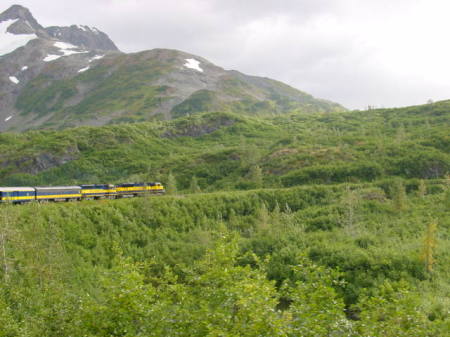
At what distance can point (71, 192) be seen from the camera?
56.3 m

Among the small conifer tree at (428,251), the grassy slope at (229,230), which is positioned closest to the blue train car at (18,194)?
the grassy slope at (229,230)

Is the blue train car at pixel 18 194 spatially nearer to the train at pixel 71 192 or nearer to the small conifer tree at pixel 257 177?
the train at pixel 71 192

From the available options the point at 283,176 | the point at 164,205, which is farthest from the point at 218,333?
the point at 283,176

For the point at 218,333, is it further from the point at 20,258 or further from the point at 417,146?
the point at 417,146

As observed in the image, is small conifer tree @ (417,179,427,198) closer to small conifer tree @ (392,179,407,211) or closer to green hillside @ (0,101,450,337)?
green hillside @ (0,101,450,337)

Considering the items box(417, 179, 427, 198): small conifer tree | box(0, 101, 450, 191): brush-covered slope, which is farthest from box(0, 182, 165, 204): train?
box(417, 179, 427, 198): small conifer tree

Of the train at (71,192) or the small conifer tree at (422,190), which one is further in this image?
the small conifer tree at (422,190)

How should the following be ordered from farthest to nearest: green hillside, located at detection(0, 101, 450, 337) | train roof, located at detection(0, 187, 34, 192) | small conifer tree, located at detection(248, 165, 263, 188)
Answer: small conifer tree, located at detection(248, 165, 263, 188), train roof, located at detection(0, 187, 34, 192), green hillside, located at detection(0, 101, 450, 337)

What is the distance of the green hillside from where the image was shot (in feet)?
53.6

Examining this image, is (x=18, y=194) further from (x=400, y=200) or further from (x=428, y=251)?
(x=400, y=200)

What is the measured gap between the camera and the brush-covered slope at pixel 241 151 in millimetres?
89250

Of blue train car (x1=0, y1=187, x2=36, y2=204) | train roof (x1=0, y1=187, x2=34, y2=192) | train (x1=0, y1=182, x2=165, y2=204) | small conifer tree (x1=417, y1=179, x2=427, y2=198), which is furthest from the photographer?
small conifer tree (x1=417, y1=179, x2=427, y2=198)

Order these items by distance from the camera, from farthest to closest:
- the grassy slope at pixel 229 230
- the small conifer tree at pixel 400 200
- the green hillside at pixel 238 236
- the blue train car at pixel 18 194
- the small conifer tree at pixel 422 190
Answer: the small conifer tree at pixel 422 190 < the small conifer tree at pixel 400 200 < the blue train car at pixel 18 194 < the grassy slope at pixel 229 230 < the green hillside at pixel 238 236

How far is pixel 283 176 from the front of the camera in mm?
91562
